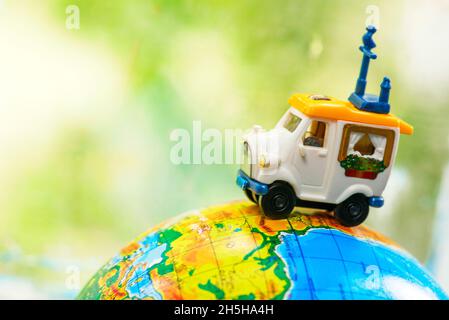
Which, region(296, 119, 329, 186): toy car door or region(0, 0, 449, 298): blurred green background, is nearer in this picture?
region(296, 119, 329, 186): toy car door

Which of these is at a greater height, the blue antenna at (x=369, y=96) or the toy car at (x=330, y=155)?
the blue antenna at (x=369, y=96)

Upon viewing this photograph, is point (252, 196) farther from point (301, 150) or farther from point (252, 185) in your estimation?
point (301, 150)

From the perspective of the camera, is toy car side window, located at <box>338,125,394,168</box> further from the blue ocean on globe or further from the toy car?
the blue ocean on globe

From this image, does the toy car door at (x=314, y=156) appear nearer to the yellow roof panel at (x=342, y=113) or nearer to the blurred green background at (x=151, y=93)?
the yellow roof panel at (x=342, y=113)

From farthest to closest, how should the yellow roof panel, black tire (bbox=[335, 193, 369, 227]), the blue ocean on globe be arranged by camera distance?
black tire (bbox=[335, 193, 369, 227]) → the yellow roof panel → the blue ocean on globe

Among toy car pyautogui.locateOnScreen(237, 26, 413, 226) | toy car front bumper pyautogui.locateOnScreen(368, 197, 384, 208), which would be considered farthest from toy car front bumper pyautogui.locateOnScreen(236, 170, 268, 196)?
toy car front bumper pyautogui.locateOnScreen(368, 197, 384, 208)

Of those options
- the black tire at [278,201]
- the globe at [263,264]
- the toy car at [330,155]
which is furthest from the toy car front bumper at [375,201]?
the black tire at [278,201]
